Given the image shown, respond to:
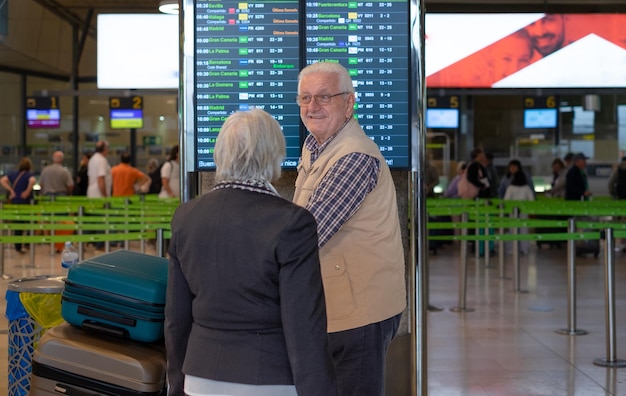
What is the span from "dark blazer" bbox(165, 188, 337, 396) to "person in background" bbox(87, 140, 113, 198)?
14.0m

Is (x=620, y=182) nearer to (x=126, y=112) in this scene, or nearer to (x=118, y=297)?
(x=126, y=112)

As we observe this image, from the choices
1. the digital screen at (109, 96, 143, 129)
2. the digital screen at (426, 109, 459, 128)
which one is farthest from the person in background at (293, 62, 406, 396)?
the digital screen at (109, 96, 143, 129)

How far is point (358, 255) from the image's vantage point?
3484 mm

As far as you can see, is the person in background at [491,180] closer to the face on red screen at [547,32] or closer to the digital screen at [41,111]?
the face on red screen at [547,32]

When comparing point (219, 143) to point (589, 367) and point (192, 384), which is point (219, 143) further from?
point (589, 367)

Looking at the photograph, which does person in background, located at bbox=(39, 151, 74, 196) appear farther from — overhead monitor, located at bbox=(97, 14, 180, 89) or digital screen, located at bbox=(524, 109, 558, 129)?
digital screen, located at bbox=(524, 109, 558, 129)

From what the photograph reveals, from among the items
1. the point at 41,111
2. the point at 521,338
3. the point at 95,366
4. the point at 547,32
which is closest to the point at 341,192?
the point at 95,366

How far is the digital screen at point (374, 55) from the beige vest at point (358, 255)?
1.40m

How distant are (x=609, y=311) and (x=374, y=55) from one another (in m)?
3.45

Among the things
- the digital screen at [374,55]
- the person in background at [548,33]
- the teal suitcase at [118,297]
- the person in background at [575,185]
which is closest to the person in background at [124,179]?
the person in background at [548,33]

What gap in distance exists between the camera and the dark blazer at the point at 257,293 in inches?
106

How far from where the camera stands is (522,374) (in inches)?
272

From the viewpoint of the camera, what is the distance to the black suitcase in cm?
346

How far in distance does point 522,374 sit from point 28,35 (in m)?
17.9
